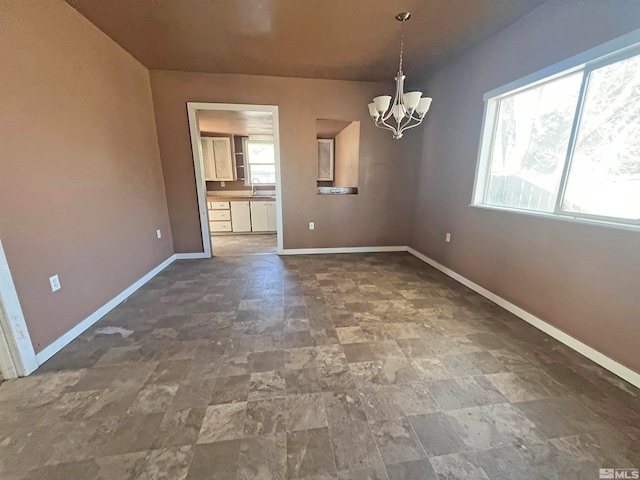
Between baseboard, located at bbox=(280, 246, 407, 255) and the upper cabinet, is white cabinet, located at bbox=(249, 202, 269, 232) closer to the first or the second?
the upper cabinet

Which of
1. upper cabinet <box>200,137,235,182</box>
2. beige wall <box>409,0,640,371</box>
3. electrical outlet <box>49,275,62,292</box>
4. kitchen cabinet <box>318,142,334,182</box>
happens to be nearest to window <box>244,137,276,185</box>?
upper cabinet <box>200,137,235,182</box>

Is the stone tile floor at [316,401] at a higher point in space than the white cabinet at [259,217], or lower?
lower

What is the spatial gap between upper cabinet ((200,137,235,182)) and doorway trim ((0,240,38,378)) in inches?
200

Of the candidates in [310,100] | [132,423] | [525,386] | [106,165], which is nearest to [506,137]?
[525,386]

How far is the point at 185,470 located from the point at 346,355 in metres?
1.06

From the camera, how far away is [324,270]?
3486 mm

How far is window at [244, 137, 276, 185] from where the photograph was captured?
6441mm

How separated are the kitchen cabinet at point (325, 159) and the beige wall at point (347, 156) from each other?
131mm

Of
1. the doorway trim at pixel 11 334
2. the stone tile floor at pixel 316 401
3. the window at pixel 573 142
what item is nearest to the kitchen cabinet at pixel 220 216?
the stone tile floor at pixel 316 401

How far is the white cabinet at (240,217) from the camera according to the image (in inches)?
229

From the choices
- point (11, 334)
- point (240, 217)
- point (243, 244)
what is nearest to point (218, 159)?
point (240, 217)

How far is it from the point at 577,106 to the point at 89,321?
4.23 meters

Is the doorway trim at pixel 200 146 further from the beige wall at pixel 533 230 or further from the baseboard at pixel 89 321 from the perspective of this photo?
the beige wall at pixel 533 230

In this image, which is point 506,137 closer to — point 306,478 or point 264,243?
point 306,478
